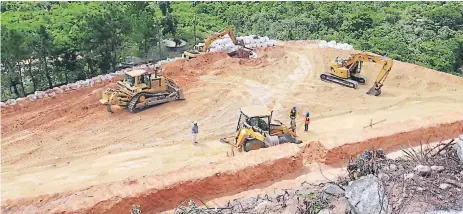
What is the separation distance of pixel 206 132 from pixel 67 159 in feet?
16.4

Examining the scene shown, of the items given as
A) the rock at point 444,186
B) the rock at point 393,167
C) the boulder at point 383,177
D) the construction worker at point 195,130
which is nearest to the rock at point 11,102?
the construction worker at point 195,130

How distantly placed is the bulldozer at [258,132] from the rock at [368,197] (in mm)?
7104

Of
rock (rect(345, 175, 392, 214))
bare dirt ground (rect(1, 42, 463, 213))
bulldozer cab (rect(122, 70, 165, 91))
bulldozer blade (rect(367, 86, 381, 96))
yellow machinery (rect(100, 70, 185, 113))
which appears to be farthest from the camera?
bulldozer blade (rect(367, 86, 381, 96))

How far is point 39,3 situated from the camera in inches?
1736

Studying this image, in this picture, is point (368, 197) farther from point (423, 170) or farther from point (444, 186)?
point (423, 170)

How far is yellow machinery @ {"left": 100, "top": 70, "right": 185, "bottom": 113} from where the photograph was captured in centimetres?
1962

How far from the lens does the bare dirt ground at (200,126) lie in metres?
12.8

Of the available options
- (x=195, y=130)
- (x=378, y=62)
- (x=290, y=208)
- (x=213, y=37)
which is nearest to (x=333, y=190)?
(x=290, y=208)

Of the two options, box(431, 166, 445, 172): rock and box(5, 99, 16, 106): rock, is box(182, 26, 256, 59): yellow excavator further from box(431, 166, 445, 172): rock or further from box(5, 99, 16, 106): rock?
box(431, 166, 445, 172): rock

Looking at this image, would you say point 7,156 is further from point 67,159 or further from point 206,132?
point 206,132

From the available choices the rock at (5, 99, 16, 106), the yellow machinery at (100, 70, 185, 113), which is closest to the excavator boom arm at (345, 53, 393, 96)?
the yellow machinery at (100, 70, 185, 113)

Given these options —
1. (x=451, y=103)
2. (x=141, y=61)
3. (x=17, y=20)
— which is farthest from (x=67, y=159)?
(x=17, y=20)

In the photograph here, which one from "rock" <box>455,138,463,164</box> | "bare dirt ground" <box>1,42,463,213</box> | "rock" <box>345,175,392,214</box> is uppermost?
"rock" <box>455,138,463,164</box>

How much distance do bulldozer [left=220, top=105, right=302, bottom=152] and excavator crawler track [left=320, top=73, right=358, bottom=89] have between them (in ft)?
22.1
